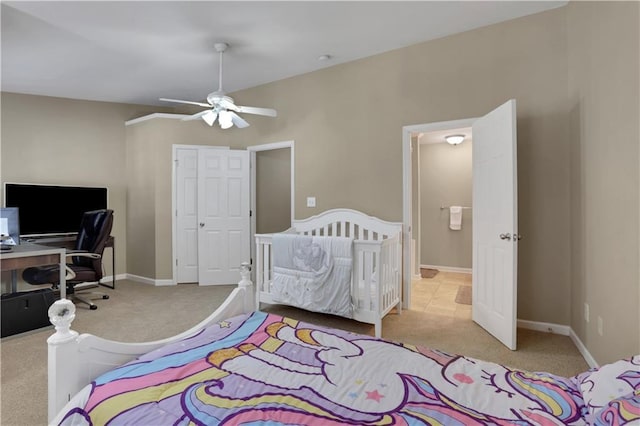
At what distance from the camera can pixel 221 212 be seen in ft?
16.2

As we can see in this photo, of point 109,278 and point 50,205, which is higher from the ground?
point 50,205

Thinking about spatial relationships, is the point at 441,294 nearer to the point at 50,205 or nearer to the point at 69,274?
the point at 69,274

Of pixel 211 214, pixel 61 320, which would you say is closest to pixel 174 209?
pixel 211 214

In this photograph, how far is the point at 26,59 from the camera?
3.71m

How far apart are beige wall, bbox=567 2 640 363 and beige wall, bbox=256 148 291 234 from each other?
392 centimetres

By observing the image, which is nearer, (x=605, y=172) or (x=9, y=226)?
(x=605, y=172)

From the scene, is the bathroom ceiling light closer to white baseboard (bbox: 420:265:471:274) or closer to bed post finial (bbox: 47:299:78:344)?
white baseboard (bbox: 420:265:471:274)

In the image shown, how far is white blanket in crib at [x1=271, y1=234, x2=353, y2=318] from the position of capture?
2.96m

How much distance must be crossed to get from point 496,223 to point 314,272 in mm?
1649

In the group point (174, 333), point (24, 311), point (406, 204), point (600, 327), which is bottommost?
point (174, 333)

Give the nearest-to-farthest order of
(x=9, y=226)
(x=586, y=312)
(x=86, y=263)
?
1. (x=586, y=312)
2. (x=9, y=226)
3. (x=86, y=263)

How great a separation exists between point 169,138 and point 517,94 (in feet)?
14.7

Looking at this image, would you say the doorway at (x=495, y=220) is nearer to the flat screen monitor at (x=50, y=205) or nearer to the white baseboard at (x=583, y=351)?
the white baseboard at (x=583, y=351)

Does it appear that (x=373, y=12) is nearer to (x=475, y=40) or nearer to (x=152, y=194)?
(x=475, y=40)
